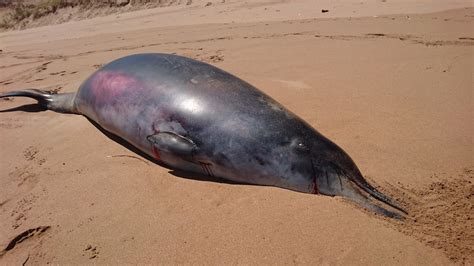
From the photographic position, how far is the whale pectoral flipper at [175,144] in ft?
7.15

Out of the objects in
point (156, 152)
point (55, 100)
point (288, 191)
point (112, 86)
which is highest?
point (112, 86)

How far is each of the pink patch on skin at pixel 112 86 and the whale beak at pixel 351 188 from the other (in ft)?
4.29

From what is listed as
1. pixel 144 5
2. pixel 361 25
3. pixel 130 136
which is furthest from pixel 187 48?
pixel 144 5

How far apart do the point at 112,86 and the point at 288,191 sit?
150 centimetres

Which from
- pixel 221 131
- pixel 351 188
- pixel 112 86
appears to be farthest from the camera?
pixel 112 86

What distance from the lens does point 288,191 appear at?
6.61 feet

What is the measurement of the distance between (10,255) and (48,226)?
0.22m

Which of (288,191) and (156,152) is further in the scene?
(156,152)

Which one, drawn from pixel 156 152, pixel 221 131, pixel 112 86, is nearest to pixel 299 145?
pixel 221 131

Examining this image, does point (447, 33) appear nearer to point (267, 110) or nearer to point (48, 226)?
point (267, 110)

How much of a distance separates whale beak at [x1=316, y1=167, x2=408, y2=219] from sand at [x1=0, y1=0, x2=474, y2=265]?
0.22 ft

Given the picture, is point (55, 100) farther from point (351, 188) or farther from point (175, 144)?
point (351, 188)

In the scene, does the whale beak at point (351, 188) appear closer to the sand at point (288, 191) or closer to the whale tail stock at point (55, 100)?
the sand at point (288, 191)

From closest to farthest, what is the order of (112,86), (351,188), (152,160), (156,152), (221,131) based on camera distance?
(351,188)
(221,131)
(156,152)
(152,160)
(112,86)
